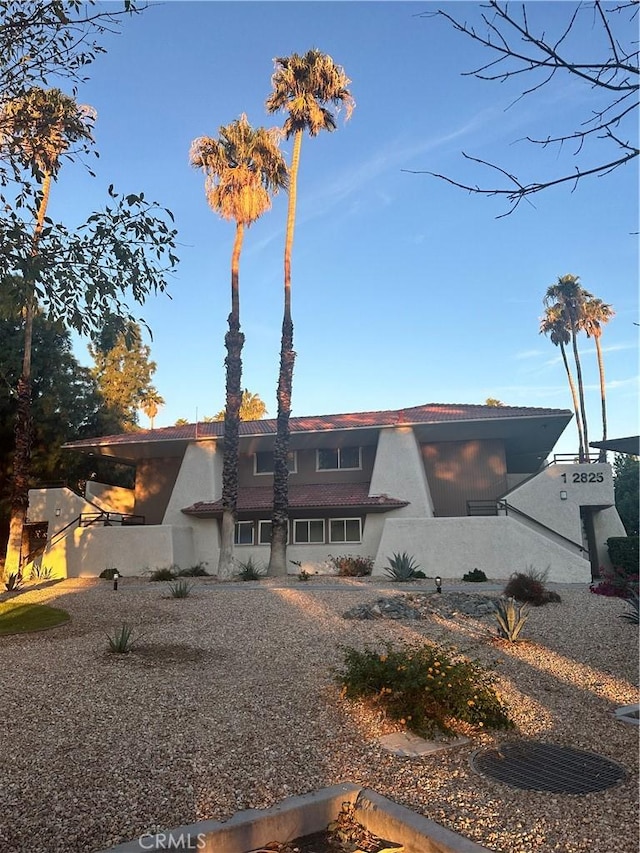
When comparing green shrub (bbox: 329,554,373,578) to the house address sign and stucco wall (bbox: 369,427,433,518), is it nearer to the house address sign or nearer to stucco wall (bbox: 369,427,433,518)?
stucco wall (bbox: 369,427,433,518)

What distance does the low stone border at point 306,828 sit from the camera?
3.84 metres

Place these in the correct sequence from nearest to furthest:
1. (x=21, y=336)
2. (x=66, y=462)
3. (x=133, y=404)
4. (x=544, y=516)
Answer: (x=544, y=516) < (x=21, y=336) < (x=66, y=462) < (x=133, y=404)

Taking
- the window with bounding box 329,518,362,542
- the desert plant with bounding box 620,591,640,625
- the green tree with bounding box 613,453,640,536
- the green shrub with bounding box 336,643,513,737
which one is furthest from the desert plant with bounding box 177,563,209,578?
the green tree with bounding box 613,453,640,536

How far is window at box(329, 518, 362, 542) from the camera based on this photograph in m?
27.5

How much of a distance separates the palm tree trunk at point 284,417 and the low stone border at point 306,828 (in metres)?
20.2

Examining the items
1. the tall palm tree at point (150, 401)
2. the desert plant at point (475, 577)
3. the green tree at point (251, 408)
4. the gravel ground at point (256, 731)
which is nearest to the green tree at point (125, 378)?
the tall palm tree at point (150, 401)

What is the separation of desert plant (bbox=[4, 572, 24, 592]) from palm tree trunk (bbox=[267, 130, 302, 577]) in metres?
9.33

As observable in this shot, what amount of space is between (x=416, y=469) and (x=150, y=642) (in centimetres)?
1724

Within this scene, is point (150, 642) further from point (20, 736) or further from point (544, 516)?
point (544, 516)

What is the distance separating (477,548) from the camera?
24172 millimetres

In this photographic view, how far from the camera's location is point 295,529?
1126 inches

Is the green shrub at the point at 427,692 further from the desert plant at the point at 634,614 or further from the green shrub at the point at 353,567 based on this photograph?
the green shrub at the point at 353,567

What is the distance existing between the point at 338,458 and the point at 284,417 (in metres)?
5.90

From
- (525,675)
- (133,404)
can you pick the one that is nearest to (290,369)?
(525,675)
